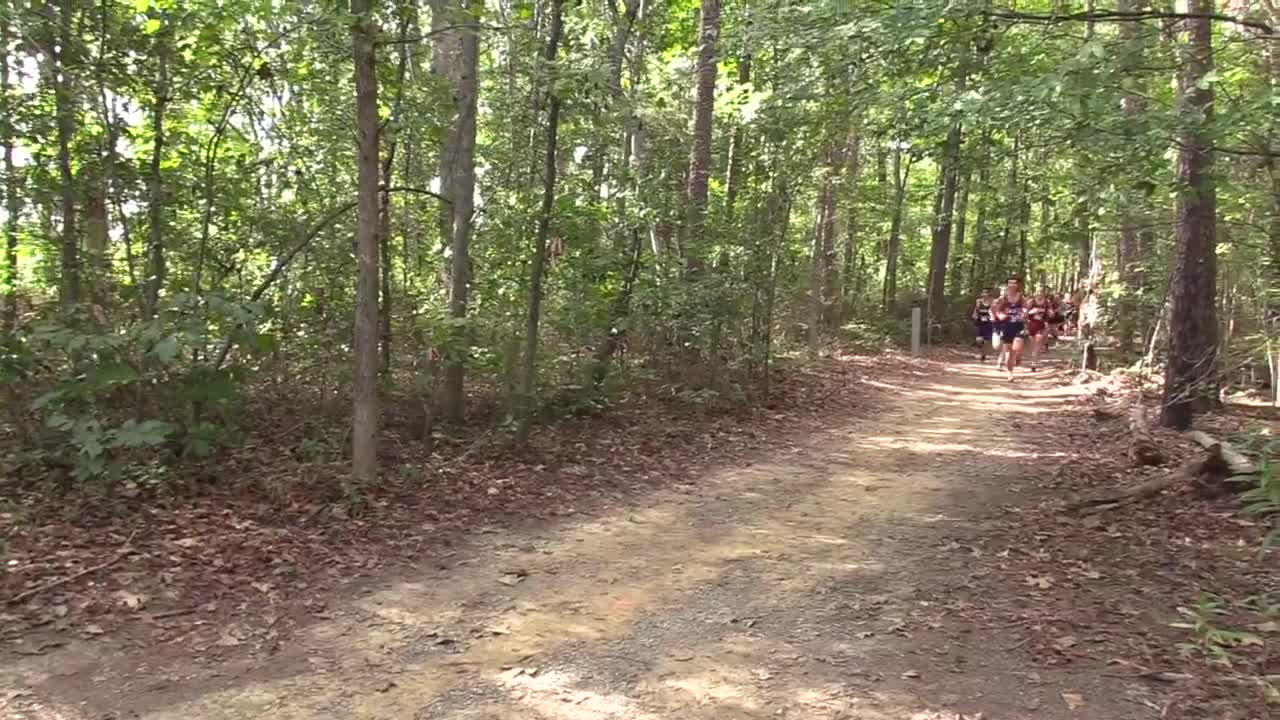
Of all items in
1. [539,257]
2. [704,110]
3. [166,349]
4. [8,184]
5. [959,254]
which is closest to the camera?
[166,349]

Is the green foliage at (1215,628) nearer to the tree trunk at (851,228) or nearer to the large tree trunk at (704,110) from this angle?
the large tree trunk at (704,110)

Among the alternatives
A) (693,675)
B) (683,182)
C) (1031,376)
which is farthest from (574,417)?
(1031,376)

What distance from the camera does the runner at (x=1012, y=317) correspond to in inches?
651

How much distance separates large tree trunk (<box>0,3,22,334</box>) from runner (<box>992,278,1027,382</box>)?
50.1 ft

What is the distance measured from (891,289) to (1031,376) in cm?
823

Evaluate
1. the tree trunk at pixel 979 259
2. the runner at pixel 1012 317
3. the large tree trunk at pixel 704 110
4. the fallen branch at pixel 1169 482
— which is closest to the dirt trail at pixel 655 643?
the fallen branch at pixel 1169 482

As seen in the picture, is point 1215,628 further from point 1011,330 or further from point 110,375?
point 1011,330

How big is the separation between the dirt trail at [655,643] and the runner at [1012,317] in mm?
10183

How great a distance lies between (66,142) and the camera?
7.29m

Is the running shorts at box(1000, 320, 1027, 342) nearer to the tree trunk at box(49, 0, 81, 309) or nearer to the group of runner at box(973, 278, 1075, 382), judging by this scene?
the group of runner at box(973, 278, 1075, 382)

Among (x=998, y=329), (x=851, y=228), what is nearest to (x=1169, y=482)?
(x=998, y=329)

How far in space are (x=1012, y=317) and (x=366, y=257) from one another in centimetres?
1385

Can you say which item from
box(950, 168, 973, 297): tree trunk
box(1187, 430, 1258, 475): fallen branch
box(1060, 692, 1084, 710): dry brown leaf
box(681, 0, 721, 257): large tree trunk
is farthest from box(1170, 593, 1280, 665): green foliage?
box(950, 168, 973, 297): tree trunk

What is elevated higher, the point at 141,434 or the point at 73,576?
the point at 141,434
